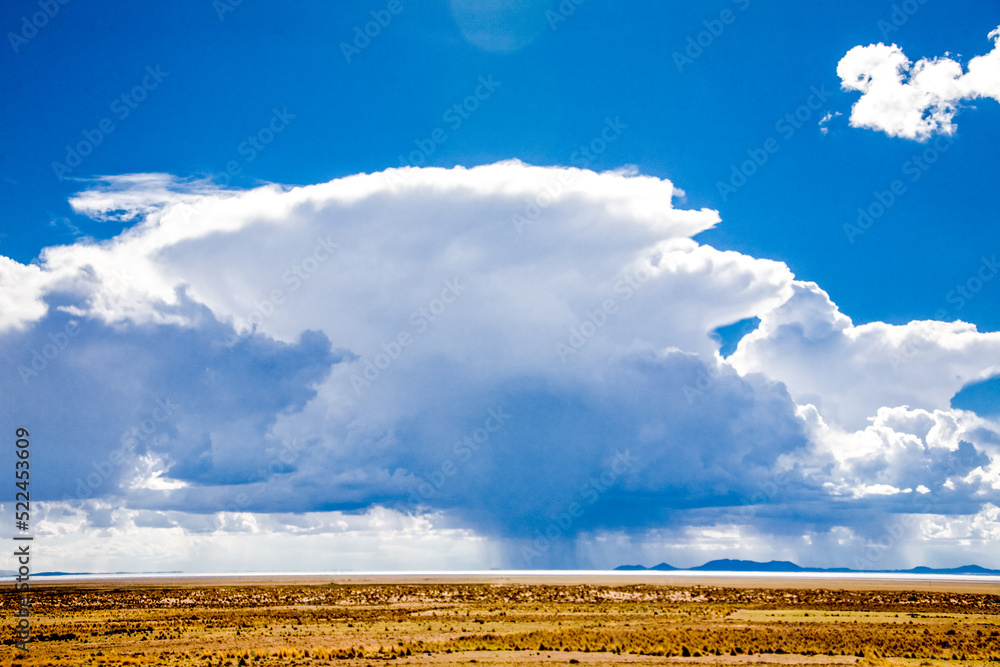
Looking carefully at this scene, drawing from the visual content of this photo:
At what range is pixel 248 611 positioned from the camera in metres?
77.4

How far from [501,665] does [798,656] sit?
1858cm

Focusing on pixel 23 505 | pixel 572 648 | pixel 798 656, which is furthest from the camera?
pixel 572 648

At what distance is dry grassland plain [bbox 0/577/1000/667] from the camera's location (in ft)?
145

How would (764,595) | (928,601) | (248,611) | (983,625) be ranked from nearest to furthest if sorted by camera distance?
1. (983,625)
2. (248,611)
3. (928,601)
4. (764,595)

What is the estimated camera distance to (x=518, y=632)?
182ft

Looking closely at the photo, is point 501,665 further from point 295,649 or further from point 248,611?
point 248,611

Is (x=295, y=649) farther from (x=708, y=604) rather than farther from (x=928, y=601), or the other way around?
(x=928, y=601)

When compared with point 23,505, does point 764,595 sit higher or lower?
lower

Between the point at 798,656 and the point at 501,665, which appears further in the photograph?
the point at 798,656

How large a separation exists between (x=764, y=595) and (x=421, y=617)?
5139 cm

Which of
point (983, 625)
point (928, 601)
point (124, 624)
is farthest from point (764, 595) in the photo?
point (124, 624)

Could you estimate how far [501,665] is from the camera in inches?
1626

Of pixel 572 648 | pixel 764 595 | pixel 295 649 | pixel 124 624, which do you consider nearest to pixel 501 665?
pixel 572 648

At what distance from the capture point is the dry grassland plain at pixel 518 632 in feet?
145
